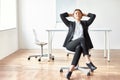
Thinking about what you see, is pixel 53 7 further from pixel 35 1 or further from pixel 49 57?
pixel 49 57

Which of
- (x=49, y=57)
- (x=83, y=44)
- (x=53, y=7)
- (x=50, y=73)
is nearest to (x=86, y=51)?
(x=83, y=44)

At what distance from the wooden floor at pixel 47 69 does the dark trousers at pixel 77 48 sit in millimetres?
344

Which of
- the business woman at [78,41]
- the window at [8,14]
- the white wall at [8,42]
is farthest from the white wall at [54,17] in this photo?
the business woman at [78,41]

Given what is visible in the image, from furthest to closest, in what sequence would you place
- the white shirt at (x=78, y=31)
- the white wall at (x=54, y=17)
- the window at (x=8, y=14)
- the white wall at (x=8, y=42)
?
1. the white wall at (x=54, y=17)
2. the window at (x=8, y=14)
3. the white wall at (x=8, y=42)
4. the white shirt at (x=78, y=31)

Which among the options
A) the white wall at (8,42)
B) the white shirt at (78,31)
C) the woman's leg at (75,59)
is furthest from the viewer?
the white wall at (8,42)

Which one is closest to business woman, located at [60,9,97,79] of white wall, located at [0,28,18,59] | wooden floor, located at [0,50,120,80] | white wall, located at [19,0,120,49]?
wooden floor, located at [0,50,120,80]

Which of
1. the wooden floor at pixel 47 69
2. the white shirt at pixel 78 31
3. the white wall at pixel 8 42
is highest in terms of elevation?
the white shirt at pixel 78 31

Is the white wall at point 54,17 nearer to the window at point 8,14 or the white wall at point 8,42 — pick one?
the window at point 8,14

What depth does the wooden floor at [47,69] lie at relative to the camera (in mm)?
4605

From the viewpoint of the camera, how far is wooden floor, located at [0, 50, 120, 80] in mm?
4605

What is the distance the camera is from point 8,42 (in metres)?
7.18

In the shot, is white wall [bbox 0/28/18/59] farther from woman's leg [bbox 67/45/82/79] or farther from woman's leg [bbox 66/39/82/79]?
woman's leg [bbox 67/45/82/79]

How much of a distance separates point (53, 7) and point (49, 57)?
2.39 meters

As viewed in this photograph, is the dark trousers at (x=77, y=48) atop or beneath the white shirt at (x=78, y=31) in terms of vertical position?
beneath
